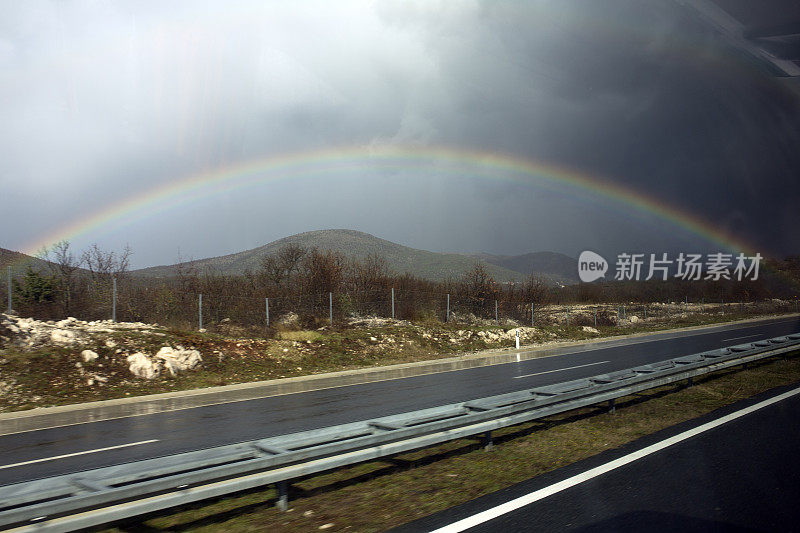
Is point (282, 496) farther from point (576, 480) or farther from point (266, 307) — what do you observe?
point (266, 307)

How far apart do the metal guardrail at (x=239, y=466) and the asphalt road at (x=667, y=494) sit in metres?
A: 1.22

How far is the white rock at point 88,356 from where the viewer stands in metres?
16.2

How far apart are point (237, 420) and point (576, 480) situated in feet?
22.6

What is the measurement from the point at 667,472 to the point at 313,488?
12.7 ft

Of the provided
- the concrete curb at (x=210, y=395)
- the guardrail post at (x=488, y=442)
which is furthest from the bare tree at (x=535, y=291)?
the guardrail post at (x=488, y=442)

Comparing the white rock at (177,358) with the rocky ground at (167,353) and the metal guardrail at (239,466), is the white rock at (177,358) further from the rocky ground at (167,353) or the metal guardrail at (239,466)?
the metal guardrail at (239,466)

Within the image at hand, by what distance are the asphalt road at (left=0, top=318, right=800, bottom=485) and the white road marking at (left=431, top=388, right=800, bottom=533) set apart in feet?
15.9

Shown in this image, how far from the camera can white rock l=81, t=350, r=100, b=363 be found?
16188mm

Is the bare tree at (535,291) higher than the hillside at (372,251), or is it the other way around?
the hillside at (372,251)

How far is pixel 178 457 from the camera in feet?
18.0

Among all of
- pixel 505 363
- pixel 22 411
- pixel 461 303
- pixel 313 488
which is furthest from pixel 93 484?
pixel 461 303

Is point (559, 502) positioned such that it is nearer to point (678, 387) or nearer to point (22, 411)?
point (678, 387)

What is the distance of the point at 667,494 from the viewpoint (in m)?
5.49

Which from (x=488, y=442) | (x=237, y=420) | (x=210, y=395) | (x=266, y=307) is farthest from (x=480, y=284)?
(x=488, y=442)
